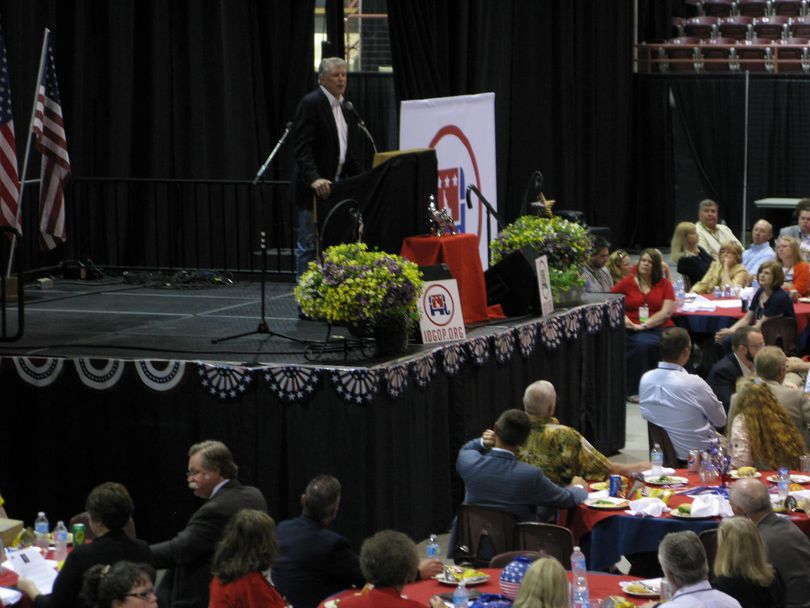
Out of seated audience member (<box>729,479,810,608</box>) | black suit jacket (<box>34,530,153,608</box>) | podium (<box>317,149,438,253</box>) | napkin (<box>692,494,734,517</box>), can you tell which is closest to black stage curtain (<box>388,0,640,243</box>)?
podium (<box>317,149,438,253</box>)

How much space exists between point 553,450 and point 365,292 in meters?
1.40

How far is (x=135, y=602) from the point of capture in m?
5.15

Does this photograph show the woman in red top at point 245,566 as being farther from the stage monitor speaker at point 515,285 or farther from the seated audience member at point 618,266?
the seated audience member at point 618,266

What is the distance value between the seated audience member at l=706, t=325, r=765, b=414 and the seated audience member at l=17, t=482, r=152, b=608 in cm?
537

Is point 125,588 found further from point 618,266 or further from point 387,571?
point 618,266

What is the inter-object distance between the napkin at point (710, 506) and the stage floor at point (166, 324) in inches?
83.5

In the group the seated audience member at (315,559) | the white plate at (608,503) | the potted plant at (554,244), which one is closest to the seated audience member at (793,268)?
the potted plant at (554,244)

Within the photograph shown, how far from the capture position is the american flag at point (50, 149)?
37.6 ft

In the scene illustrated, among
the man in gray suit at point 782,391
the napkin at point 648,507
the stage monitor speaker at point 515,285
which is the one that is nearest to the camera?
the napkin at point 648,507

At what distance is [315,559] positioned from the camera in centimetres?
626

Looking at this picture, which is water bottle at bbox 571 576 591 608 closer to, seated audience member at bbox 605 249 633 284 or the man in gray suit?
the man in gray suit

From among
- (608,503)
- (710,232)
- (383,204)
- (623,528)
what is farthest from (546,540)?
(710,232)

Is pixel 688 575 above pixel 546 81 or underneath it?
underneath

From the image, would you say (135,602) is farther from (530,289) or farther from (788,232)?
(788,232)
